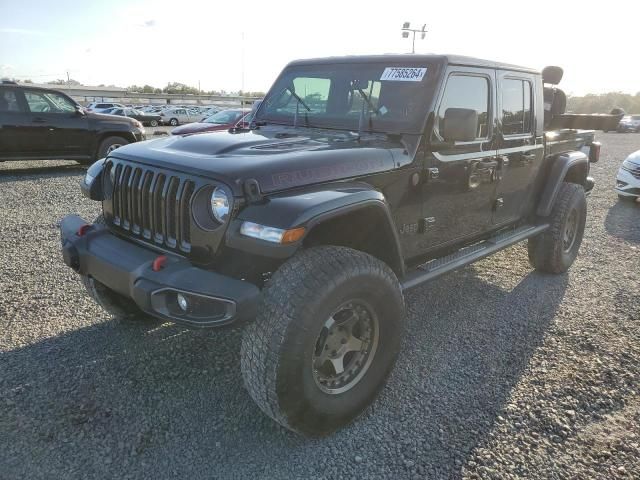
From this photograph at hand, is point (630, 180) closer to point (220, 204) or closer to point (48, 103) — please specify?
point (220, 204)

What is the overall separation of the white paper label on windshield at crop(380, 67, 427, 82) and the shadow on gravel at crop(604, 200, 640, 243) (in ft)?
15.8

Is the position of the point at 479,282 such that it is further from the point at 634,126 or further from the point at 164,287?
the point at 634,126

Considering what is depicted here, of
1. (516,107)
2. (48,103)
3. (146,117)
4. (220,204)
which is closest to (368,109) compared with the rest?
(220,204)

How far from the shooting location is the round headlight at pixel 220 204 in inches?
94.0

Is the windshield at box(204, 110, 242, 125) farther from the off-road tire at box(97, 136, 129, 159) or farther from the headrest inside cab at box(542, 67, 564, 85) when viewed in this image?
the headrest inside cab at box(542, 67, 564, 85)

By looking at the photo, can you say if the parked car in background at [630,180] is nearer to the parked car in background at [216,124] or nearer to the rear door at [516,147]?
the rear door at [516,147]

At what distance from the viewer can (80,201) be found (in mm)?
7855

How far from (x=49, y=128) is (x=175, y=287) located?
30.9 ft

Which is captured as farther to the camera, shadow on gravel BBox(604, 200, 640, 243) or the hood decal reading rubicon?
shadow on gravel BBox(604, 200, 640, 243)

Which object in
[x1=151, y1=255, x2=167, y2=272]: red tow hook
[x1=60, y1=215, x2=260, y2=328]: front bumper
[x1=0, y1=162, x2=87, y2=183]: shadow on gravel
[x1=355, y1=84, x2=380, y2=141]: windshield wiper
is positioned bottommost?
[x1=0, y1=162, x2=87, y2=183]: shadow on gravel

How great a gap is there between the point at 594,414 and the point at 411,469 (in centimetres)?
124

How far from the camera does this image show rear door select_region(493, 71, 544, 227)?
3938 mm

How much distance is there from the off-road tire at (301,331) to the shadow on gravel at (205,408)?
8.8 inches

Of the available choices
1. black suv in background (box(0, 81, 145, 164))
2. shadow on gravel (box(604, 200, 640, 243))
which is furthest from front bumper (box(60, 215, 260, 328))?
black suv in background (box(0, 81, 145, 164))
